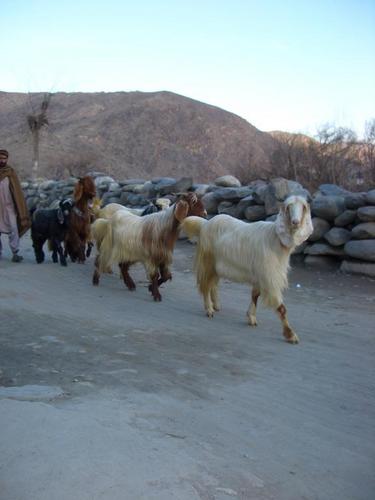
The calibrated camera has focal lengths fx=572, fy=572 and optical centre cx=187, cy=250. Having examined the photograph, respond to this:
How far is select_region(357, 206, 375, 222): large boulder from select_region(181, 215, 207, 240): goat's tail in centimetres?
373

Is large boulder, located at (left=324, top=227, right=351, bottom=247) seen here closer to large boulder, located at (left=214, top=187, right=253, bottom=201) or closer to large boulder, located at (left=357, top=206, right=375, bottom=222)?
large boulder, located at (left=357, top=206, right=375, bottom=222)

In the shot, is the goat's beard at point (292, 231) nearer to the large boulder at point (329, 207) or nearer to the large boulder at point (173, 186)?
the large boulder at point (329, 207)

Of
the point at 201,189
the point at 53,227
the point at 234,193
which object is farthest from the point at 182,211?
the point at 201,189

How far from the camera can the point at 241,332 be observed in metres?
6.36

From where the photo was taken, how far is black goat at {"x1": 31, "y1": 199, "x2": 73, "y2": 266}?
34.9 feet

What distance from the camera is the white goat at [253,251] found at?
235 inches

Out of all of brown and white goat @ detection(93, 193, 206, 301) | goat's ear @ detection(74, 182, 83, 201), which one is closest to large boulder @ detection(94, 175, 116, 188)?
goat's ear @ detection(74, 182, 83, 201)

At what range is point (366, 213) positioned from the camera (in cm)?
981

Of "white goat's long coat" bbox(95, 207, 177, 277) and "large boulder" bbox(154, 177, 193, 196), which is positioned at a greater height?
"large boulder" bbox(154, 177, 193, 196)

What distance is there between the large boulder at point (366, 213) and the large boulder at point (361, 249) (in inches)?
16.8

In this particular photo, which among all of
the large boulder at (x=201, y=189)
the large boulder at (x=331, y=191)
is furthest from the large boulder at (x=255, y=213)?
the large boulder at (x=201, y=189)

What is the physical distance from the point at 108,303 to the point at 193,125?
41556mm

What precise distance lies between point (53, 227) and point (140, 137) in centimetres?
3558

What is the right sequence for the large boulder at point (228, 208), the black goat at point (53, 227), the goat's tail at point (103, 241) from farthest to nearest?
the large boulder at point (228, 208), the black goat at point (53, 227), the goat's tail at point (103, 241)
